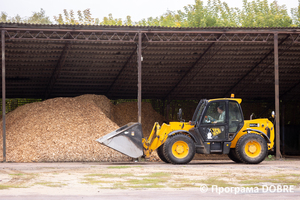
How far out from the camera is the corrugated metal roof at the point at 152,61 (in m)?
16.4

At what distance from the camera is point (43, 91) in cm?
2220

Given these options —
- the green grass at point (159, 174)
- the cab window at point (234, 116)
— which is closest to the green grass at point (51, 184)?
the green grass at point (159, 174)

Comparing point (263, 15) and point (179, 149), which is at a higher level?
point (263, 15)

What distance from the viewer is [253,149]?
13.4 m

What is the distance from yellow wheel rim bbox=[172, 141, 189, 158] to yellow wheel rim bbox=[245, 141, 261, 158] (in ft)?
7.15

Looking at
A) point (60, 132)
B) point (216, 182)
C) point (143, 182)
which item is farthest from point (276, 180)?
point (60, 132)

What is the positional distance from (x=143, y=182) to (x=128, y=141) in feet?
12.7

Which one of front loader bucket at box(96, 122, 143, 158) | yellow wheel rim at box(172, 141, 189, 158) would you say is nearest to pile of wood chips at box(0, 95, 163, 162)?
front loader bucket at box(96, 122, 143, 158)

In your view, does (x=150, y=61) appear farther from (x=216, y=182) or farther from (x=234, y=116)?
(x=216, y=182)

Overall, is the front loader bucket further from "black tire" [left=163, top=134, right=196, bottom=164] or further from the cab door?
the cab door

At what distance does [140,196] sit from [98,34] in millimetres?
11001

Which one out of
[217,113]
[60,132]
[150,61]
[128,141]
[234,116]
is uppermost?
[150,61]

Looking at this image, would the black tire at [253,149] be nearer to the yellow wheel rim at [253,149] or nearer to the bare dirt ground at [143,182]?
the yellow wheel rim at [253,149]

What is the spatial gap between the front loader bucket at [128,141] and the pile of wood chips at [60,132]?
104 inches
